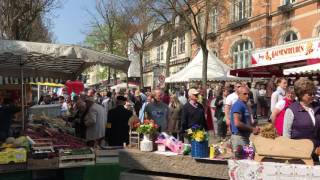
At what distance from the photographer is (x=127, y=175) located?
6.16 metres

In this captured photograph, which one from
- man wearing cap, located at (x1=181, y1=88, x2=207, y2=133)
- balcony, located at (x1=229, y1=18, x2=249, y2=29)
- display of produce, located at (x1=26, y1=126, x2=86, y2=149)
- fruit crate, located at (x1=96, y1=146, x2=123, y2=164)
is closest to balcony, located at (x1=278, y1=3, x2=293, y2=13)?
balcony, located at (x1=229, y1=18, x2=249, y2=29)

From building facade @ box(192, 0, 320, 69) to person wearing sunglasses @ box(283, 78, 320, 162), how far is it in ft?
75.8

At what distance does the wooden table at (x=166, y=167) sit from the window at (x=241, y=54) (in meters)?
30.2

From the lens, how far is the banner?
16047mm

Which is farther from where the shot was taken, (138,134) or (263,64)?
(263,64)

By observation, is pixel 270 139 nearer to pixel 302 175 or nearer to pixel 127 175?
pixel 302 175

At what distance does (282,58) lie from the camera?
18.0 m

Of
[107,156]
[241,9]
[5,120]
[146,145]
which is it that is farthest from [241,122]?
[241,9]

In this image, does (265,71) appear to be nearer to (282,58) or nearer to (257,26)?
(282,58)

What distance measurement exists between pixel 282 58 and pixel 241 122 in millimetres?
11241

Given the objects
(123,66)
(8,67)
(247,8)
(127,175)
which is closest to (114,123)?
(123,66)

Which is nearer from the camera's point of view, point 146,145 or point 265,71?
point 146,145

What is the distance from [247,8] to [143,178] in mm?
31629

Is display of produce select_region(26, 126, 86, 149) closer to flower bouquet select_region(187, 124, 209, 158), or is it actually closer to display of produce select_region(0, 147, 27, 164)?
display of produce select_region(0, 147, 27, 164)
